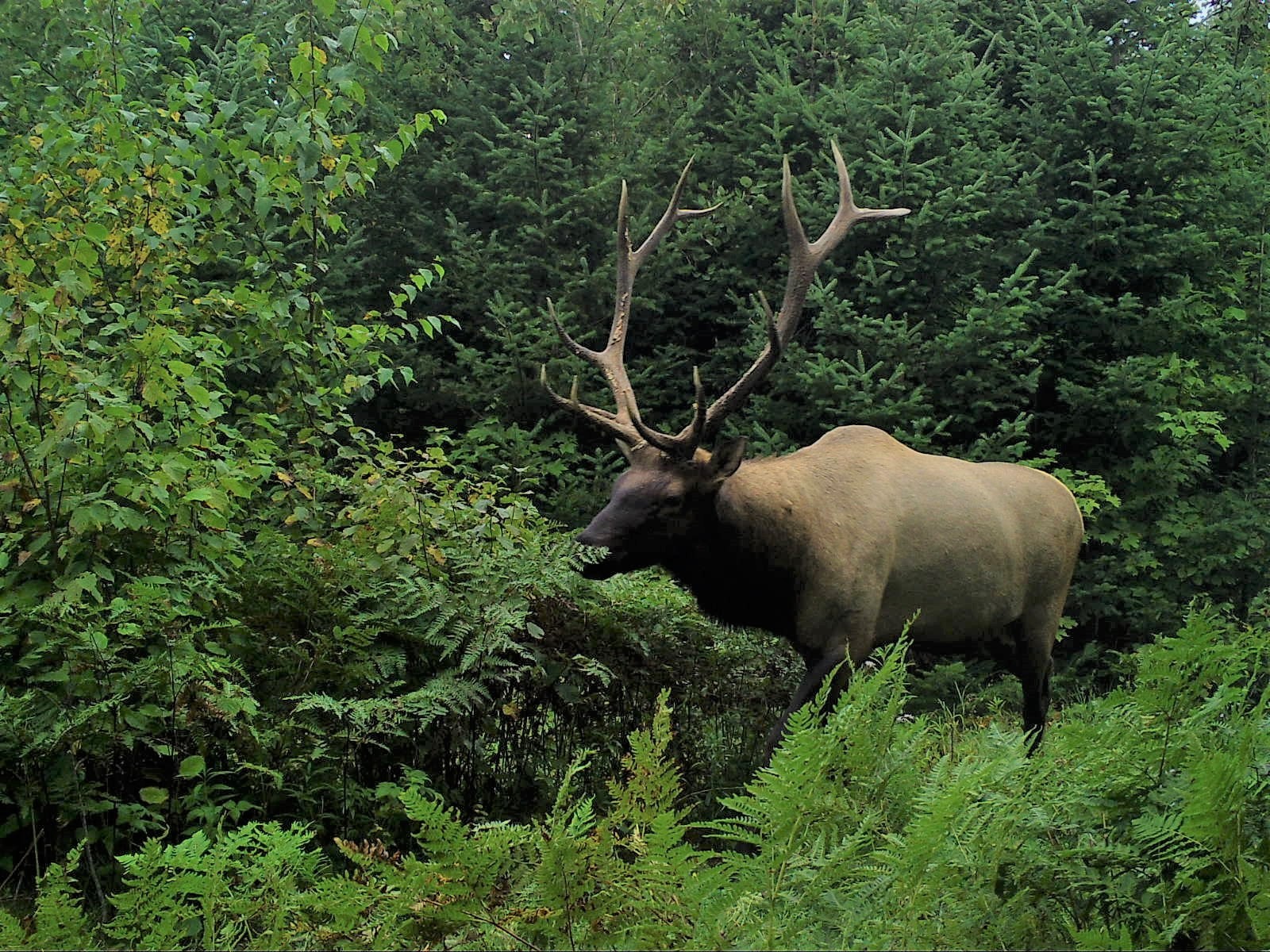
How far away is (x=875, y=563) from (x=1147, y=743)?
3.48 meters

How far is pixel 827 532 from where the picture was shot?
5.69 meters

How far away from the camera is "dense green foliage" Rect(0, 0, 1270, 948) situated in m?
2.18

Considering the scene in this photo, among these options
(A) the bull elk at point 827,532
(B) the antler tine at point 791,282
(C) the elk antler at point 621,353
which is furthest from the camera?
(C) the elk antler at point 621,353

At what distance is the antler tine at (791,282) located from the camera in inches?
227

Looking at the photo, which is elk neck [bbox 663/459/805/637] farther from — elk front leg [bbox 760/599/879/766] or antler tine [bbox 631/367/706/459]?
Answer: antler tine [bbox 631/367/706/459]

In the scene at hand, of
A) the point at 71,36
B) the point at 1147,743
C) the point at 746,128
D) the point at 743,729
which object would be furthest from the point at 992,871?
the point at 746,128

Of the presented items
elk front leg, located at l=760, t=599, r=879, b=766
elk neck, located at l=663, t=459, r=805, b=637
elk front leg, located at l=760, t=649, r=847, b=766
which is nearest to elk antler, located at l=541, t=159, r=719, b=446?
elk neck, located at l=663, t=459, r=805, b=637

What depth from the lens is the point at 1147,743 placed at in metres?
2.29

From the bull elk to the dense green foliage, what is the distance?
35 cm

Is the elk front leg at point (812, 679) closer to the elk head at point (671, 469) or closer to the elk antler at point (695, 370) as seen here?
the elk head at point (671, 469)

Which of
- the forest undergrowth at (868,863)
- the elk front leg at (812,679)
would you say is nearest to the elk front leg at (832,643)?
the elk front leg at (812,679)

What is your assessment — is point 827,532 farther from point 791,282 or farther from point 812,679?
point 791,282

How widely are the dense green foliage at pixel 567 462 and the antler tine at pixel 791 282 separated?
3.60 ft

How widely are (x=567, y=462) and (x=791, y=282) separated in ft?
19.4
